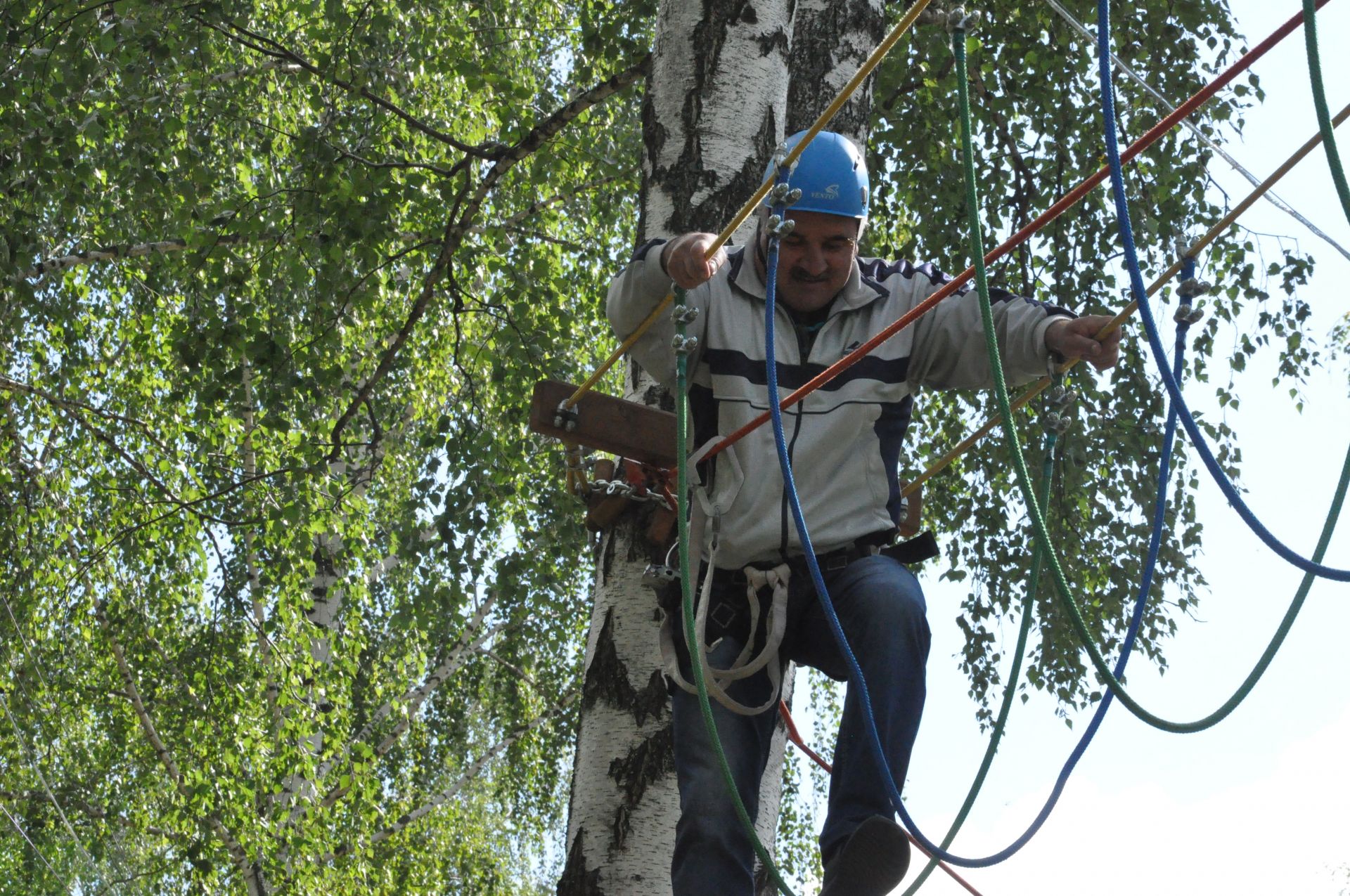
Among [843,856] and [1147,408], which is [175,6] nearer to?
[1147,408]

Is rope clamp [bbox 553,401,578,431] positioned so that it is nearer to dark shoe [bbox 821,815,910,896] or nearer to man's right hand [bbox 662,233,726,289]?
man's right hand [bbox 662,233,726,289]

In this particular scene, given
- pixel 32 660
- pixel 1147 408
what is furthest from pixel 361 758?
pixel 1147 408

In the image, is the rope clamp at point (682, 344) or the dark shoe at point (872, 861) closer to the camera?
the dark shoe at point (872, 861)

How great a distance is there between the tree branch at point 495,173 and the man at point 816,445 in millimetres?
1923

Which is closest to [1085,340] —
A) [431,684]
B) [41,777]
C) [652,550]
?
[652,550]

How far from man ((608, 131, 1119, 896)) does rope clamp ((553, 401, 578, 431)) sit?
0.20 meters

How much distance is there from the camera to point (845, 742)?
7.62 feet

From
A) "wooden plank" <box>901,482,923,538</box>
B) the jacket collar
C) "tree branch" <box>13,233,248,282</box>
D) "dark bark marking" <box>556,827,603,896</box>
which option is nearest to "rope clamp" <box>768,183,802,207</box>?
the jacket collar

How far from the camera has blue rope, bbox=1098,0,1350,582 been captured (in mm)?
1673

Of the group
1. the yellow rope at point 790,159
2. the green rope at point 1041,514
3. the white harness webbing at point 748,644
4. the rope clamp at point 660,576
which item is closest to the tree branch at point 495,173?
the yellow rope at point 790,159

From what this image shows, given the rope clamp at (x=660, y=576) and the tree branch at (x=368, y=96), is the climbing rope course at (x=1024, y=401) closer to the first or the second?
the rope clamp at (x=660, y=576)

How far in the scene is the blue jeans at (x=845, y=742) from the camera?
2.28 metres

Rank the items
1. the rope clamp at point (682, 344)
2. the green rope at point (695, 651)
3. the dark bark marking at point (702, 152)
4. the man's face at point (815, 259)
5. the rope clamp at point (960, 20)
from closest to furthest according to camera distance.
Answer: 1. the rope clamp at point (960, 20)
2. the green rope at point (695, 651)
3. the rope clamp at point (682, 344)
4. the man's face at point (815, 259)
5. the dark bark marking at point (702, 152)

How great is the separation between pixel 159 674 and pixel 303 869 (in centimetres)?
158
